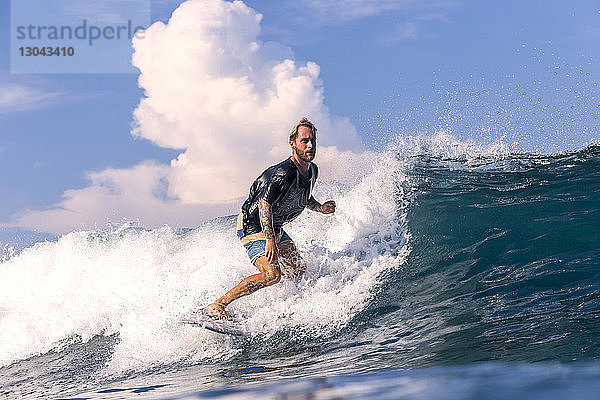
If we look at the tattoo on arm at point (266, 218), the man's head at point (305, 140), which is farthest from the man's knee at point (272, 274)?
the man's head at point (305, 140)

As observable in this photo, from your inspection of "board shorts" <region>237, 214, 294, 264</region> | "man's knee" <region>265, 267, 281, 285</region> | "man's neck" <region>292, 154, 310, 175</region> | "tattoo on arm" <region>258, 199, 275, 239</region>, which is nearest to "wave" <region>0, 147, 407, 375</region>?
"man's knee" <region>265, 267, 281, 285</region>

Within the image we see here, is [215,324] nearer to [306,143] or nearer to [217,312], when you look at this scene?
[217,312]

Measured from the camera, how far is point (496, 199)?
8203 mm

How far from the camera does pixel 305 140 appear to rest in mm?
5305

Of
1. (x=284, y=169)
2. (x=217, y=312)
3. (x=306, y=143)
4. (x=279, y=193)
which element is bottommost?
(x=217, y=312)

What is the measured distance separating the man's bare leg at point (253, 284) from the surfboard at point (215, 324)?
62 millimetres

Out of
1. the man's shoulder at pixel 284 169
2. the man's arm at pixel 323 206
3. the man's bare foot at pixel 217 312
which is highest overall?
the man's shoulder at pixel 284 169

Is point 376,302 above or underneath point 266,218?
underneath

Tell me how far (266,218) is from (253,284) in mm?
730

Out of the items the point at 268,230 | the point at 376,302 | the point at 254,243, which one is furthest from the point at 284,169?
the point at 376,302

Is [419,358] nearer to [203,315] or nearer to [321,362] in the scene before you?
[321,362]

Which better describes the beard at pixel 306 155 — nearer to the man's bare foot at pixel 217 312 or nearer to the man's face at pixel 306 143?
the man's face at pixel 306 143

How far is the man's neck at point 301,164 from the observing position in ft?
17.7

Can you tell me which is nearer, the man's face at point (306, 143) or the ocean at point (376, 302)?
the ocean at point (376, 302)
